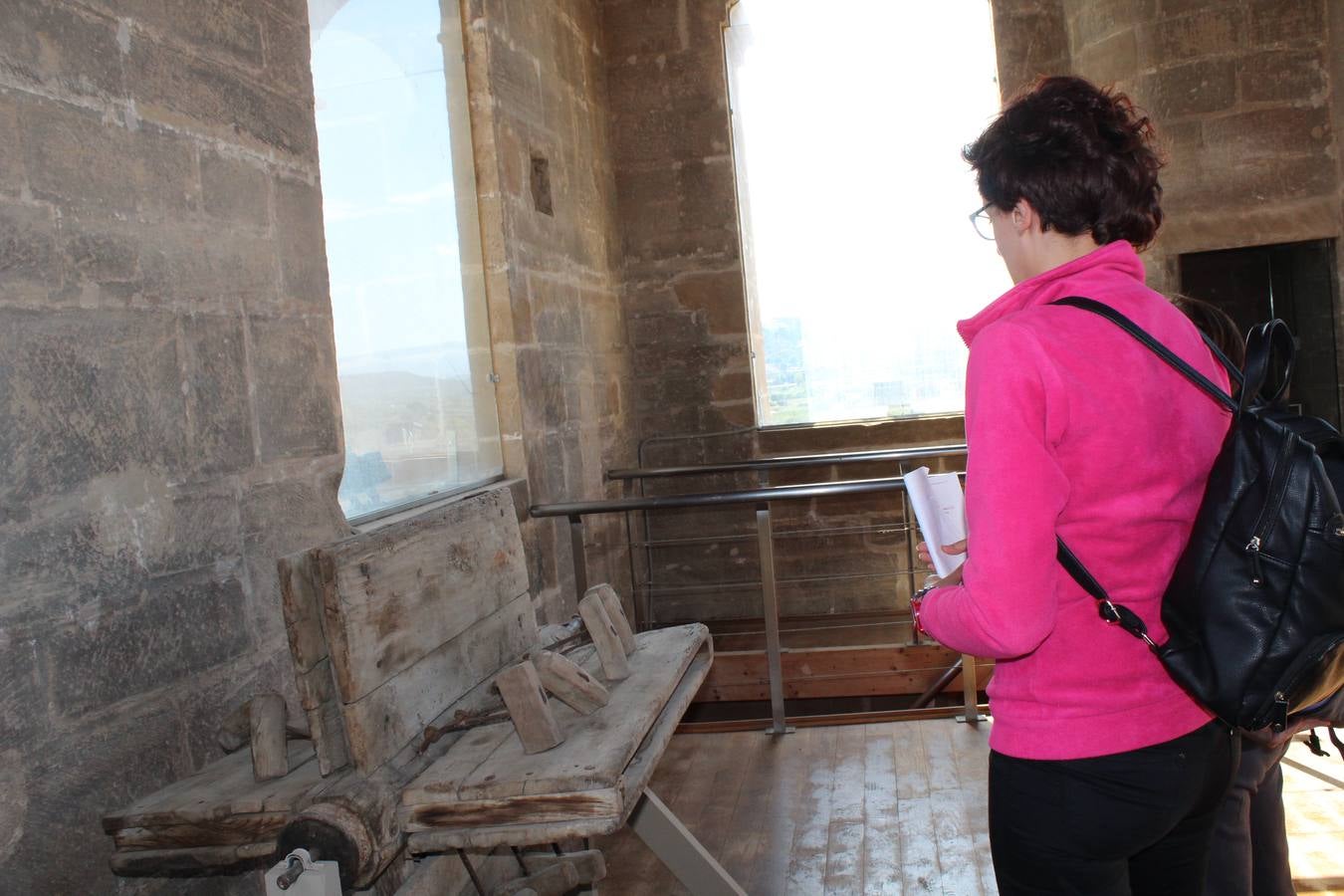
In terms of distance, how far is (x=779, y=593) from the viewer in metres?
5.97

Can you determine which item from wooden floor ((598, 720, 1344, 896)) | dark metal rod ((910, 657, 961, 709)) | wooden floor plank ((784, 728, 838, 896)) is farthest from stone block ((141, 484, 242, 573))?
dark metal rod ((910, 657, 961, 709))

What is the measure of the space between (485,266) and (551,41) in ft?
4.54

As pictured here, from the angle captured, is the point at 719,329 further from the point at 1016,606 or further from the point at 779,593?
the point at 1016,606

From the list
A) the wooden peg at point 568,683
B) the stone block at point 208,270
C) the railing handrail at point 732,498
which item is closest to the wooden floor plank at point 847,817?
the railing handrail at point 732,498

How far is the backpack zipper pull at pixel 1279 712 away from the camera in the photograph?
3.63ft

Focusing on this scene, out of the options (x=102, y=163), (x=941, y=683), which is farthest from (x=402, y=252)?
(x=941, y=683)

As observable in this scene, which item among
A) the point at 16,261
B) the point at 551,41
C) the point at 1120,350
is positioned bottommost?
the point at 1120,350

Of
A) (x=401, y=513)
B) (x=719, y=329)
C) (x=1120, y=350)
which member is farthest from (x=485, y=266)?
(x=1120, y=350)

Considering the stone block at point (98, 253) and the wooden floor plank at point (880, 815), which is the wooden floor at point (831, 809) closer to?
the wooden floor plank at point (880, 815)

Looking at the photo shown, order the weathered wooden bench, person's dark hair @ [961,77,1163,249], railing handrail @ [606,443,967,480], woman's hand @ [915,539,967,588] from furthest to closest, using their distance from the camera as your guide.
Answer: railing handrail @ [606,443,967,480] < the weathered wooden bench < woman's hand @ [915,539,967,588] < person's dark hair @ [961,77,1163,249]

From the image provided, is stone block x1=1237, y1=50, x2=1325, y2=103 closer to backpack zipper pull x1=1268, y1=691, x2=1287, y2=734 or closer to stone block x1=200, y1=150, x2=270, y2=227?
stone block x1=200, y1=150, x2=270, y2=227

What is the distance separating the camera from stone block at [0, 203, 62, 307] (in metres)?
1.63

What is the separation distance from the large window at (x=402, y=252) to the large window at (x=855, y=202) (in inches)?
98.7

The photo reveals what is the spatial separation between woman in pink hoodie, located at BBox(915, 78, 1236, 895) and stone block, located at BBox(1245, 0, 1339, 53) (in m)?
4.62
